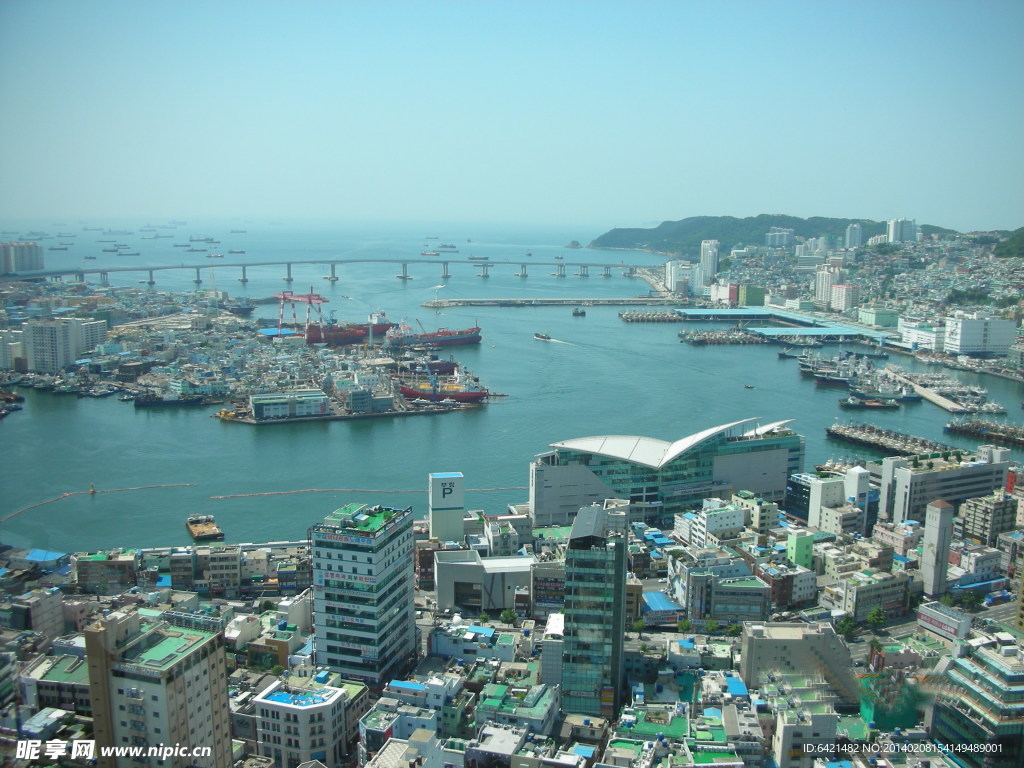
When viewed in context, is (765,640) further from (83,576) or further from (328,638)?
(83,576)

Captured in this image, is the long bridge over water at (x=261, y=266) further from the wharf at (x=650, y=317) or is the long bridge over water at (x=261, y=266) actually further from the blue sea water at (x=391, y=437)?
the wharf at (x=650, y=317)

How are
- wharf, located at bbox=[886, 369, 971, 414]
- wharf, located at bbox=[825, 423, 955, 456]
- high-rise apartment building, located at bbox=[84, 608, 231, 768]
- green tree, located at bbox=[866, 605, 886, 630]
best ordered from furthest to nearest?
wharf, located at bbox=[886, 369, 971, 414] < wharf, located at bbox=[825, 423, 955, 456] < green tree, located at bbox=[866, 605, 886, 630] < high-rise apartment building, located at bbox=[84, 608, 231, 768]

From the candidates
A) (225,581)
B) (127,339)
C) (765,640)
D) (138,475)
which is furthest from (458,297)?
(765,640)

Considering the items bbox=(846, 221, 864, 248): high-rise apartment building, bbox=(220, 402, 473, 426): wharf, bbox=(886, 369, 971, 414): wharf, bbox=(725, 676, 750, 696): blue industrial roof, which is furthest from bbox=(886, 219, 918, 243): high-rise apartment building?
bbox=(725, 676, 750, 696): blue industrial roof

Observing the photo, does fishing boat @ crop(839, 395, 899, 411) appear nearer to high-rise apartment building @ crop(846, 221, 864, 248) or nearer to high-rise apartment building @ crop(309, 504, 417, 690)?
high-rise apartment building @ crop(309, 504, 417, 690)

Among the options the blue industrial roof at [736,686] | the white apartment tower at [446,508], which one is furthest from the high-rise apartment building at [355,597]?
the white apartment tower at [446,508]

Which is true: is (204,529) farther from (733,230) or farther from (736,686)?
(733,230)
